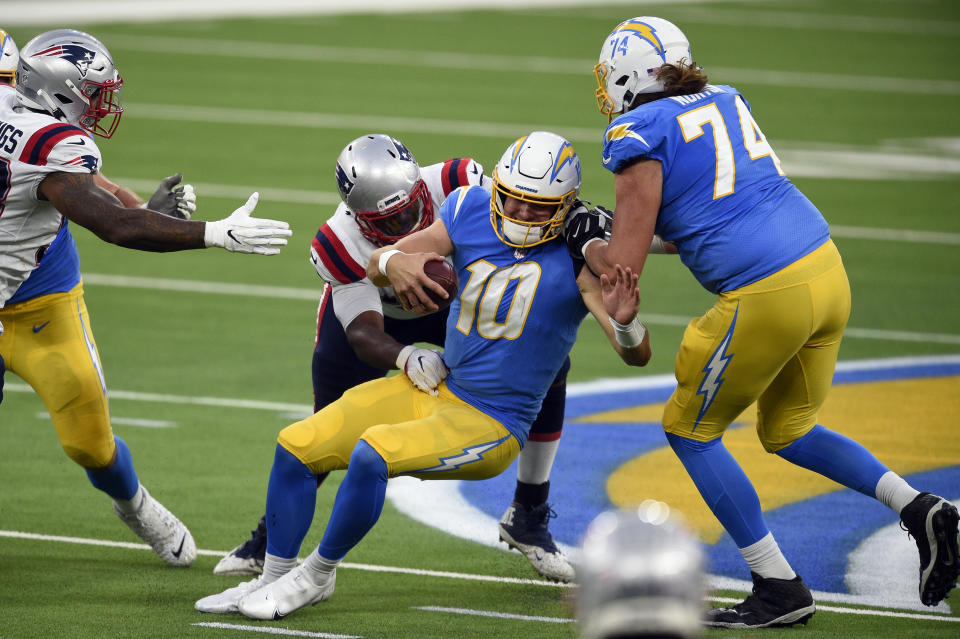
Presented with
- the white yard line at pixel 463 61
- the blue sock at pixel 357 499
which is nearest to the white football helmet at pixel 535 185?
the blue sock at pixel 357 499

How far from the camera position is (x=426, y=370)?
461cm

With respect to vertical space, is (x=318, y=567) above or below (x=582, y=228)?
below

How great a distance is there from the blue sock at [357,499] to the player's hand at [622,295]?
2.76 ft

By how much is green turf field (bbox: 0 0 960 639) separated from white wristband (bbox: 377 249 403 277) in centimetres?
115

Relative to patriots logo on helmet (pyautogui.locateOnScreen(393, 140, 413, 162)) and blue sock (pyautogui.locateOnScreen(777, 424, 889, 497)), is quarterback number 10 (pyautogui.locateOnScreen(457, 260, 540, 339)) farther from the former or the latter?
blue sock (pyautogui.locateOnScreen(777, 424, 889, 497))

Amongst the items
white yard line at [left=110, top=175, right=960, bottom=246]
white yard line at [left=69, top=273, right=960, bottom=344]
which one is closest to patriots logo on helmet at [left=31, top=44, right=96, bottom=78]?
white yard line at [left=69, top=273, right=960, bottom=344]

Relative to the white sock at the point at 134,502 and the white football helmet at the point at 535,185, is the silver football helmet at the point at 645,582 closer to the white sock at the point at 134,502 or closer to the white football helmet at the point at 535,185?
the white football helmet at the point at 535,185

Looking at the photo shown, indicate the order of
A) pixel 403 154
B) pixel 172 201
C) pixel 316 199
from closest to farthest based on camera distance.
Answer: pixel 403 154 → pixel 172 201 → pixel 316 199

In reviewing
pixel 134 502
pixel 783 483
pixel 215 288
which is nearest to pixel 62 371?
pixel 134 502

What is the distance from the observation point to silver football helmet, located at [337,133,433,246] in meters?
4.86

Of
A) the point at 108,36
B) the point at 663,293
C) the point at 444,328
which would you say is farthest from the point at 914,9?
the point at 444,328

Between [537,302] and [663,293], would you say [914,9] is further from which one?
[537,302]

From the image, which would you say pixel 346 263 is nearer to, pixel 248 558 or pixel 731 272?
pixel 248 558

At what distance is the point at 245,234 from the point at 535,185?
3.10 ft
